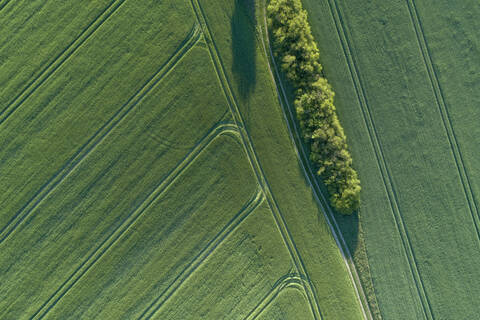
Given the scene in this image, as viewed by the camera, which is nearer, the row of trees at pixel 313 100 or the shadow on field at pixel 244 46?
the row of trees at pixel 313 100

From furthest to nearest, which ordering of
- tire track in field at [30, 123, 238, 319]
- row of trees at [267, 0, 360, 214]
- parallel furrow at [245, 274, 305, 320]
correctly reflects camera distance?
parallel furrow at [245, 274, 305, 320]
tire track in field at [30, 123, 238, 319]
row of trees at [267, 0, 360, 214]

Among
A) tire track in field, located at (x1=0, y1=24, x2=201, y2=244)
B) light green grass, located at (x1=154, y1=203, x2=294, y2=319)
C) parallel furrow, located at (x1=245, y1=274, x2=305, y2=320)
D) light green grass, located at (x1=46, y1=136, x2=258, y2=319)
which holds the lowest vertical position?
parallel furrow, located at (x1=245, y1=274, x2=305, y2=320)

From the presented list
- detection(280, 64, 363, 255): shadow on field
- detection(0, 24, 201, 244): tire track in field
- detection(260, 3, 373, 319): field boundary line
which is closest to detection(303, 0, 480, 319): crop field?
detection(280, 64, 363, 255): shadow on field

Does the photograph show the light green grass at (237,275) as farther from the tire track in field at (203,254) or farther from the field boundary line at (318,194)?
the field boundary line at (318,194)

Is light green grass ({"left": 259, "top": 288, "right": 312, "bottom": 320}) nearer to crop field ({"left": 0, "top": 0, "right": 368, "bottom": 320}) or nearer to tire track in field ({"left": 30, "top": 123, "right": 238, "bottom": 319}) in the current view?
crop field ({"left": 0, "top": 0, "right": 368, "bottom": 320})

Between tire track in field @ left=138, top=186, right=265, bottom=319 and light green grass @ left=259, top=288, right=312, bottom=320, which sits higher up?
tire track in field @ left=138, top=186, right=265, bottom=319

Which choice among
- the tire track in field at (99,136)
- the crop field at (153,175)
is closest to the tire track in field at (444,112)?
the crop field at (153,175)

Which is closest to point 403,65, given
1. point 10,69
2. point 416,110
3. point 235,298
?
point 416,110
